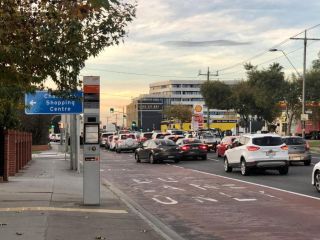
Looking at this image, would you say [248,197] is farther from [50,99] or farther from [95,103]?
[50,99]

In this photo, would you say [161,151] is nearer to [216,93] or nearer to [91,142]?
[91,142]

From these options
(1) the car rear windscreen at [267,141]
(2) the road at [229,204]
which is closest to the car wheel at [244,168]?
(2) the road at [229,204]

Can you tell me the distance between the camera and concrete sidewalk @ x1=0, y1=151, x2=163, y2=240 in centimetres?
960

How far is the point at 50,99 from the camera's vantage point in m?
27.1

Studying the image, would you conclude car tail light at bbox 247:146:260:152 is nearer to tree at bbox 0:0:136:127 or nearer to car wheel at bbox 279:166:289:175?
car wheel at bbox 279:166:289:175

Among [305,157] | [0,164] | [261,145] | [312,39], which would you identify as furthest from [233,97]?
[0,164]

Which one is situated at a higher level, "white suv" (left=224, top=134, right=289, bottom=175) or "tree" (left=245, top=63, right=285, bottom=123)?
"tree" (left=245, top=63, right=285, bottom=123)

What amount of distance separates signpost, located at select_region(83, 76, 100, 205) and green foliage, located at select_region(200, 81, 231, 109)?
6234 cm

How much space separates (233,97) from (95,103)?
56.6 metres

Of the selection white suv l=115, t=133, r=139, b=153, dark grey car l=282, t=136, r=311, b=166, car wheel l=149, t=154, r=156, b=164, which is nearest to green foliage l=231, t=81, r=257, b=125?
white suv l=115, t=133, r=139, b=153

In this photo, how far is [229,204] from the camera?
1490cm

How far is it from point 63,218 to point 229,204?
199 inches

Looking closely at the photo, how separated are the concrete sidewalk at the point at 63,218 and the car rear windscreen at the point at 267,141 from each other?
8999mm

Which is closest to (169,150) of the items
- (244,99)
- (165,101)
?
(244,99)
